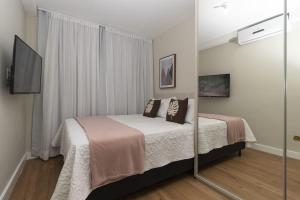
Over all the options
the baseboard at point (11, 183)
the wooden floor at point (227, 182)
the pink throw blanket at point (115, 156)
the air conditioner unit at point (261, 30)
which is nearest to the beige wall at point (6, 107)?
the baseboard at point (11, 183)

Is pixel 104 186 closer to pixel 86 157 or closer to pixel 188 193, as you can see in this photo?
pixel 86 157

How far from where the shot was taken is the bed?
128 cm

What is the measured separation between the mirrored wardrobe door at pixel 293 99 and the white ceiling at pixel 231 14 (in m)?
0.03

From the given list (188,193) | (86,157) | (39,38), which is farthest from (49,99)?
(188,193)

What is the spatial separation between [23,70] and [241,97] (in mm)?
2382

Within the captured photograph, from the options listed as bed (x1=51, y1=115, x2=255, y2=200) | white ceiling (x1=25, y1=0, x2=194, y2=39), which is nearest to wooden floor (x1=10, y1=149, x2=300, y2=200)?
bed (x1=51, y1=115, x2=255, y2=200)

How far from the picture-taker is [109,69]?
3340mm

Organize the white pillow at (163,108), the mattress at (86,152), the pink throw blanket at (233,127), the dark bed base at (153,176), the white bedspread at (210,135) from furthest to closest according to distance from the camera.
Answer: the white pillow at (163,108)
the white bedspread at (210,135)
the pink throw blanket at (233,127)
the dark bed base at (153,176)
the mattress at (86,152)

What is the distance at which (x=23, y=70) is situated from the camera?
5.79ft

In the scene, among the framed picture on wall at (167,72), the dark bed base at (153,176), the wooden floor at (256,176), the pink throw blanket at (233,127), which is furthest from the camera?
the framed picture on wall at (167,72)

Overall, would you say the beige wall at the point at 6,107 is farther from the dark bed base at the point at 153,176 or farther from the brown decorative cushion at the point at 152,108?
the brown decorative cushion at the point at 152,108

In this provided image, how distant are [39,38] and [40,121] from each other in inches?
55.2

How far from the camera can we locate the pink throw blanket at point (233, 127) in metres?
1.79

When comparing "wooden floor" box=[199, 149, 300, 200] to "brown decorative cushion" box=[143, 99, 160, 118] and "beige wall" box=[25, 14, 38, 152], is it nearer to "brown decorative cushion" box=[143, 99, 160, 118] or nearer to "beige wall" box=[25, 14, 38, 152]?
"brown decorative cushion" box=[143, 99, 160, 118]
